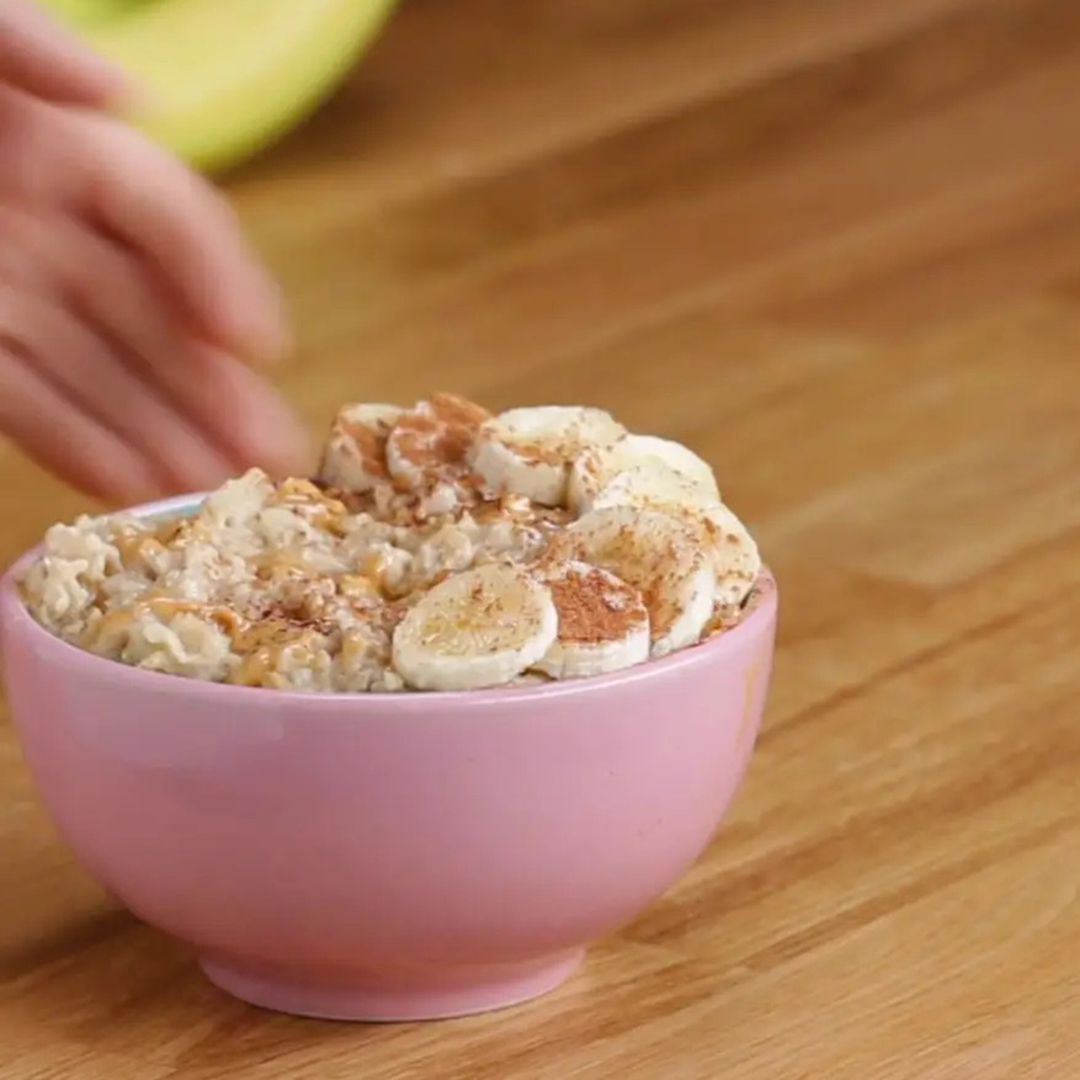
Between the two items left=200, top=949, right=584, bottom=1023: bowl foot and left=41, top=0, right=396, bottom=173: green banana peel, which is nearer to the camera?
left=200, top=949, right=584, bottom=1023: bowl foot

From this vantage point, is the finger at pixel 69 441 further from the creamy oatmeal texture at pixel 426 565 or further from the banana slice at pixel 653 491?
the banana slice at pixel 653 491

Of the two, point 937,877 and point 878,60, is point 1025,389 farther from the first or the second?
point 878,60

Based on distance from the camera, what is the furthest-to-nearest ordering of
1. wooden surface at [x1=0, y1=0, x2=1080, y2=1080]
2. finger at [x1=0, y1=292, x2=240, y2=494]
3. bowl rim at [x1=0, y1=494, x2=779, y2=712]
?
finger at [x1=0, y1=292, x2=240, y2=494], wooden surface at [x1=0, y1=0, x2=1080, y2=1080], bowl rim at [x1=0, y1=494, x2=779, y2=712]

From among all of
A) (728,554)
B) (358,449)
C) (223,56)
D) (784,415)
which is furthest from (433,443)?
(223,56)

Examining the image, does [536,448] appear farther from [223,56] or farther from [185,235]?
[223,56]

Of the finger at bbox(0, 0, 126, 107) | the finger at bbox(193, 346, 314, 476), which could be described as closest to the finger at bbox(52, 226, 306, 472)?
the finger at bbox(193, 346, 314, 476)

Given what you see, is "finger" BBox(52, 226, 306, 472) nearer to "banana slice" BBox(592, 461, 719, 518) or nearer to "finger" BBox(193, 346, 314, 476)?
"finger" BBox(193, 346, 314, 476)

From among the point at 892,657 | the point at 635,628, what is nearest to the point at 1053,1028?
the point at 635,628
